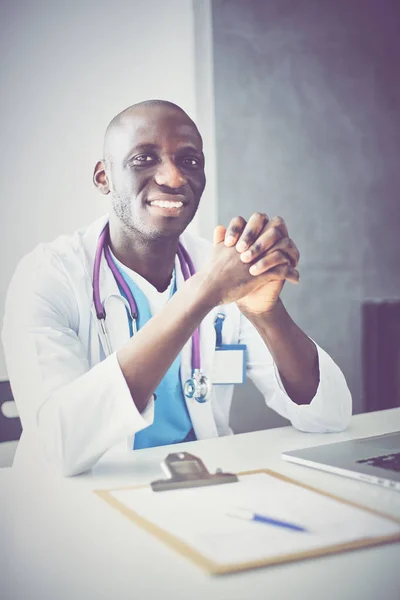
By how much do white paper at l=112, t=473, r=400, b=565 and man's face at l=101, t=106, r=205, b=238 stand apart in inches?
31.3

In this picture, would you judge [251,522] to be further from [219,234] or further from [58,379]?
[219,234]

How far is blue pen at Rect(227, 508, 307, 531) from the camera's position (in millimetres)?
711

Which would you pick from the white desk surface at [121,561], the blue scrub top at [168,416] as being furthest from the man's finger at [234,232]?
the white desk surface at [121,561]

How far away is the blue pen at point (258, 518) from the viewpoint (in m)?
0.71

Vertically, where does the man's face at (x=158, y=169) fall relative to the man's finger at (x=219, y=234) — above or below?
above

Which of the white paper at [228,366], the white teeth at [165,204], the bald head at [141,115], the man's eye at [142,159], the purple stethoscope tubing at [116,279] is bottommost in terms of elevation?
the white paper at [228,366]

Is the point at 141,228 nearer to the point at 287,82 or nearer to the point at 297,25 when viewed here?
the point at 287,82

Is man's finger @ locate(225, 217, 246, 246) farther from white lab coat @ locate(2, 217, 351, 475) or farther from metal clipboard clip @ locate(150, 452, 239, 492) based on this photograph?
metal clipboard clip @ locate(150, 452, 239, 492)

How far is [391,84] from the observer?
295cm

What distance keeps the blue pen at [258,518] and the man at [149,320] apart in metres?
0.31

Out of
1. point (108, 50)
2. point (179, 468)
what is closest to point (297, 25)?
point (108, 50)

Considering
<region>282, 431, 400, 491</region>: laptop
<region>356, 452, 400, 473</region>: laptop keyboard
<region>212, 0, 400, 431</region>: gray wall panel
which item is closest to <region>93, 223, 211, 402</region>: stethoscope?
<region>282, 431, 400, 491</region>: laptop

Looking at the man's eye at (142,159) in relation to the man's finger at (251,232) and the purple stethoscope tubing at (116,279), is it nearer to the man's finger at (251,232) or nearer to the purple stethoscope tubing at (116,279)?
the purple stethoscope tubing at (116,279)

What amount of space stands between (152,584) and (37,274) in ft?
3.00
